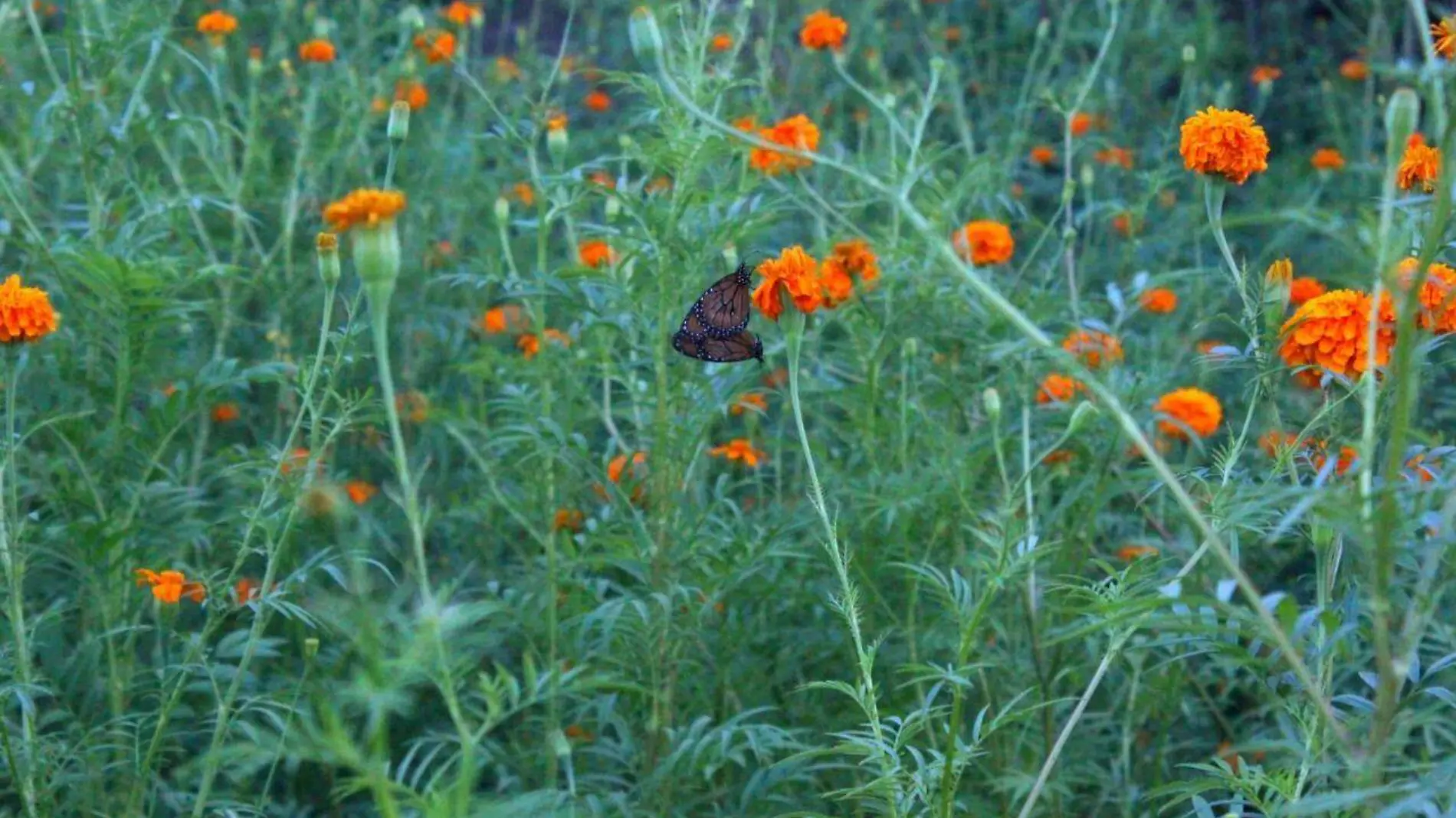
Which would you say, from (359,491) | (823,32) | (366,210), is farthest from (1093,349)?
(366,210)

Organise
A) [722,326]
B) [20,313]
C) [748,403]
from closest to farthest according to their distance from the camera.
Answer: [20,313] → [722,326] → [748,403]

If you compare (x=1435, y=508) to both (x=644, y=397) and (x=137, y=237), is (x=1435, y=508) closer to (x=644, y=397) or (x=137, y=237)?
(x=644, y=397)

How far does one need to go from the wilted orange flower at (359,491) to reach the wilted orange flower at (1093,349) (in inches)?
53.1

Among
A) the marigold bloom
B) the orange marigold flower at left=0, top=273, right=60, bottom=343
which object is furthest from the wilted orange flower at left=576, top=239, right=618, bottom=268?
the marigold bloom

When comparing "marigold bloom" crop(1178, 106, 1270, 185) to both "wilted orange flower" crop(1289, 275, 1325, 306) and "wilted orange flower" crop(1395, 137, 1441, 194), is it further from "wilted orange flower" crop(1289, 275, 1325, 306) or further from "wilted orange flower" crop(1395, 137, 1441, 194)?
"wilted orange flower" crop(1289, 275, 1325, 306)

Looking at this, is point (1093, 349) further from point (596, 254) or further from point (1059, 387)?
point (596, 254)

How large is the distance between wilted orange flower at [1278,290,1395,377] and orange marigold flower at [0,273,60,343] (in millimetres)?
1562

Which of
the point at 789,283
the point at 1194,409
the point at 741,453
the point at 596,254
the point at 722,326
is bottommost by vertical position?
the point at 741,453

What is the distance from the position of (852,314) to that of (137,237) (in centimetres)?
128

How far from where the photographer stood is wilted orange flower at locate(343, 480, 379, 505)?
2.95 meters

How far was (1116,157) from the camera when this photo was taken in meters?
4.12

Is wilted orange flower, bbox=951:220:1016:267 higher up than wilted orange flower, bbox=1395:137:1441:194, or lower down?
lower down

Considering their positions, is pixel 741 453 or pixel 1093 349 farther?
pixel 1093 349

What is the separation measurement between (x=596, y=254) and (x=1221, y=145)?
1.35m
